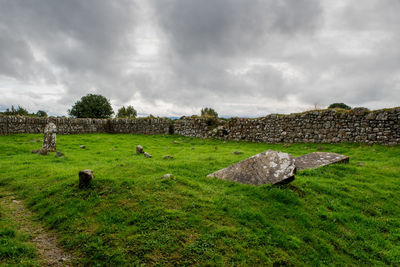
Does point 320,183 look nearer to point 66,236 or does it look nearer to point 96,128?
point 66,236

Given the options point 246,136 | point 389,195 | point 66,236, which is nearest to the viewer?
point 66,236

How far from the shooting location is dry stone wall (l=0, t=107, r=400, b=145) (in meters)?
14.5

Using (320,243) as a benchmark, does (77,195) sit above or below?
above

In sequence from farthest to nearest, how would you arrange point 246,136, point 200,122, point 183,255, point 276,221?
Answer: point 200,122, point 246,136, point 276,221, point 183,255

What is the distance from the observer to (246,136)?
68.6 ft

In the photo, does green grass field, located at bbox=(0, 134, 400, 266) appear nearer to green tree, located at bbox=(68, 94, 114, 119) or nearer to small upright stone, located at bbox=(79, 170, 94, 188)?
small upright stone, located at bbox=(79, 170, 94, 188)

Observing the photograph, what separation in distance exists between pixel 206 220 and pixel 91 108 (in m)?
53.9

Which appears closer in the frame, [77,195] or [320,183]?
[77,195]

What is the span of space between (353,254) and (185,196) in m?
4.18

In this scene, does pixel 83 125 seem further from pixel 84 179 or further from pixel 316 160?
pixel 316 160

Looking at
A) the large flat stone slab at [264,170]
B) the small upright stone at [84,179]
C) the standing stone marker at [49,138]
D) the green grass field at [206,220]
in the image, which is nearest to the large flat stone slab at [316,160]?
the green grass field at [206,220]

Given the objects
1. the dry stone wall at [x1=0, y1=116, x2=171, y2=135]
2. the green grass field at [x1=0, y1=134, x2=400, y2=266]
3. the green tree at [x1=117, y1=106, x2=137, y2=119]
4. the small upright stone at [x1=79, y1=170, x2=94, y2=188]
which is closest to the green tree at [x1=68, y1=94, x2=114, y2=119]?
the green tree at [x1=117, y1=106, x2=137, y2=119]

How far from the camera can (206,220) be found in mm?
4984

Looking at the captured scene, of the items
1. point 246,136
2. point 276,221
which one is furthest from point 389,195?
point 246,136
